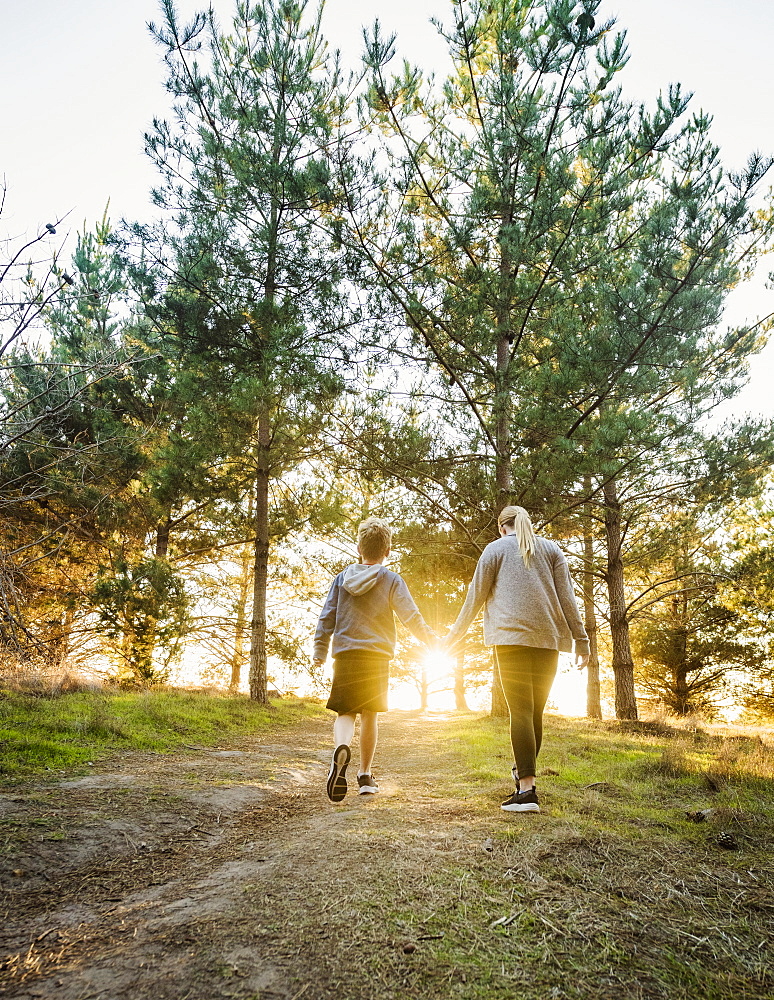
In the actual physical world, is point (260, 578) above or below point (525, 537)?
above

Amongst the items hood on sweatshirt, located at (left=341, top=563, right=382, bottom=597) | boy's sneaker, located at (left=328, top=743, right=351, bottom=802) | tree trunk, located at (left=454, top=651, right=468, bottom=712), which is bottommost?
tree trunk, located at (left=454, top=651, right=468, bottom=712)

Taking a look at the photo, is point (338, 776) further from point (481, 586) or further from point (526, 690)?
point (481, 586)

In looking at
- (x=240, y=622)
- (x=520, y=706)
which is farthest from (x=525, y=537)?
(x=240, y=622)

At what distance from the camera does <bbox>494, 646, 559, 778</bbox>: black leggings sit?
140 inches

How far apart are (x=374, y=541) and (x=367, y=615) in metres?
0.59

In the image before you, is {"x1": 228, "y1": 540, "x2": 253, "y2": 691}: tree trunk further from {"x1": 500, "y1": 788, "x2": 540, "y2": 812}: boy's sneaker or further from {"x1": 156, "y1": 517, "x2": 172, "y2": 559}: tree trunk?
{"x1": 500, "y1": 788, "x2": 540, "y2": 812}: boy's sneaker

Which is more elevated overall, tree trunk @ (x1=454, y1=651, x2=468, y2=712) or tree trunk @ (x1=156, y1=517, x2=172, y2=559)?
tree trunk @ (x1=156, y1=517, x2=172, y2=559)

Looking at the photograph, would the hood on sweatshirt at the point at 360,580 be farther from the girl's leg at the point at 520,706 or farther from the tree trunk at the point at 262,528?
the tree trunk at the point at 262,528

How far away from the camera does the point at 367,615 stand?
4.23 meters

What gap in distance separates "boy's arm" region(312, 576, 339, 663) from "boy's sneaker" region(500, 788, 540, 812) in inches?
63.4

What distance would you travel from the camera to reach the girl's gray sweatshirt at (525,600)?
3.72 m

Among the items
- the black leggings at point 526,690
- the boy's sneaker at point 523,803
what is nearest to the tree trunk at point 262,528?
the black leggings at point 526,690

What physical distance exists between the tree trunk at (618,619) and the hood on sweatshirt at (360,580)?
797 cm

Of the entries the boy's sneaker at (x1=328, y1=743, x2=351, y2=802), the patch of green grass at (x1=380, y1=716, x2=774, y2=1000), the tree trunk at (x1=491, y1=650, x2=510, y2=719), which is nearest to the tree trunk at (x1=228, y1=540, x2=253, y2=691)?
the tree trunk at (x1=491, y1=650, x2=510, y2=719)
